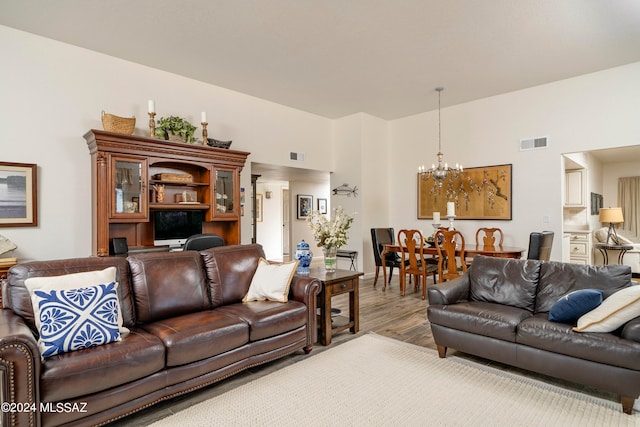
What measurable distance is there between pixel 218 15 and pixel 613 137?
5.36 meters

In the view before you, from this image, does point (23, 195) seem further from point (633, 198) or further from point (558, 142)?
point (633, 198)

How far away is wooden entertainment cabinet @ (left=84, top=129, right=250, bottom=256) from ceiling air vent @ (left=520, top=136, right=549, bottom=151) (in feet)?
14.6

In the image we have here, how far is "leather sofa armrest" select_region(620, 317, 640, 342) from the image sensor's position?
2133 mm

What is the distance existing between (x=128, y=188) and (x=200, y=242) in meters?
1.07

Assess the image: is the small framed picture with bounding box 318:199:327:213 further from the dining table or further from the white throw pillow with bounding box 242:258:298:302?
the white throw pillow with bounding box 242:258:298:302

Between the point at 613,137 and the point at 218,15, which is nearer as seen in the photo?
the point at 218,15

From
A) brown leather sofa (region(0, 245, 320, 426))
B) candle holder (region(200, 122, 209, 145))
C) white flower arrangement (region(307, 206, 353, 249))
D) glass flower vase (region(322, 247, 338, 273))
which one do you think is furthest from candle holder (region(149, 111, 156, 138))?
glass flower vase (region(322, 247, 338, 273))

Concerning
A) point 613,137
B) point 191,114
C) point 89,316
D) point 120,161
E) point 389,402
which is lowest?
point 389,402

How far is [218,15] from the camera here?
11.4 ft

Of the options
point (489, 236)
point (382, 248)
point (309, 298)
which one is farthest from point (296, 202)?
point (309, 298)

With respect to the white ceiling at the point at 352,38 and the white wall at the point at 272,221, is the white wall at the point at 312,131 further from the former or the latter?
the white wall at the point at 272,221

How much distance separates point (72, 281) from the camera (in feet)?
7.36

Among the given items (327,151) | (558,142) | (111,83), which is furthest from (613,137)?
(111,83)

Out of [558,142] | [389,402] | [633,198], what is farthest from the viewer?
[633,198]
